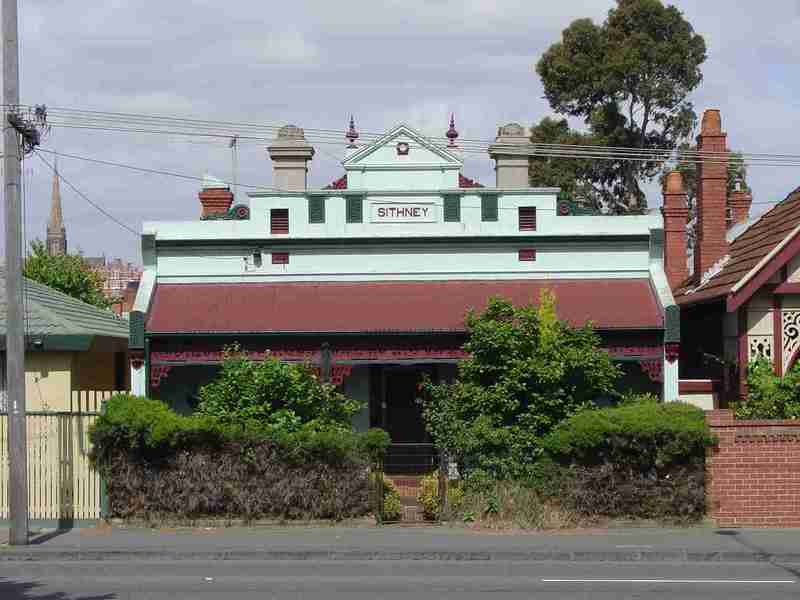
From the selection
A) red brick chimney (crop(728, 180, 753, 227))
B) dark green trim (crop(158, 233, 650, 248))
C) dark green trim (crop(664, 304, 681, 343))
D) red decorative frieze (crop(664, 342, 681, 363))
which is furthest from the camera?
red brick chimney (crop(728, 180, 753, 227))

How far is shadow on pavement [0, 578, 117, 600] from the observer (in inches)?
455

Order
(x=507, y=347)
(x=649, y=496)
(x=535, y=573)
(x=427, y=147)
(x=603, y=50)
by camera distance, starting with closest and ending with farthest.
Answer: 1. (x=535, y=573)
2. (x=649, y=496)
3. (x=507, y=347)
4. (x=427, y=147)
5. (x=603, y=50)

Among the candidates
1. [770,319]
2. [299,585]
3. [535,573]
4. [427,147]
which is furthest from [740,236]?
[299,585]

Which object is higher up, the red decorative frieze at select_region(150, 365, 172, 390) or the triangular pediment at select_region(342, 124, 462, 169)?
the triangular pediment at select_region(342, 124, 462, 169)

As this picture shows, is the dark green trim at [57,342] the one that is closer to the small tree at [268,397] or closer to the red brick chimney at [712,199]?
the small tree at [268,397]

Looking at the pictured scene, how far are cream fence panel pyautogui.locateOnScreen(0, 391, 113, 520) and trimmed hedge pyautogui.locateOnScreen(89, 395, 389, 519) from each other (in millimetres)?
457

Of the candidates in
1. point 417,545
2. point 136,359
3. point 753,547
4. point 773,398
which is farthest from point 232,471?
point 773,398

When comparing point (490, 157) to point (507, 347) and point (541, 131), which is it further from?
point (541, 131)

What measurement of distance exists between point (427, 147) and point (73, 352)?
7529mm

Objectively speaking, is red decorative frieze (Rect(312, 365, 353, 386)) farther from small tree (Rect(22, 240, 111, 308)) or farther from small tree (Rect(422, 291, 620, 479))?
A: small tree (Rect(22, 240, 111, 308))

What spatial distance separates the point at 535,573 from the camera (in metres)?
13.7

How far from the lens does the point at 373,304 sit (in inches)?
849

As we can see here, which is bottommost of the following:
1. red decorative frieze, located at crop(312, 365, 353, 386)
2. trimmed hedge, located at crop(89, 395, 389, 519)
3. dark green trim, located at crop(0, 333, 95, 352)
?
trimmed hedge, located at crop(89, 395, 389, 519)

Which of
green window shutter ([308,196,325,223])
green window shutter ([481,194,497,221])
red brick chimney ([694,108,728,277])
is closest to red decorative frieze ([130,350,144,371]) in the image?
green window shutter ([308,196,325,223])
